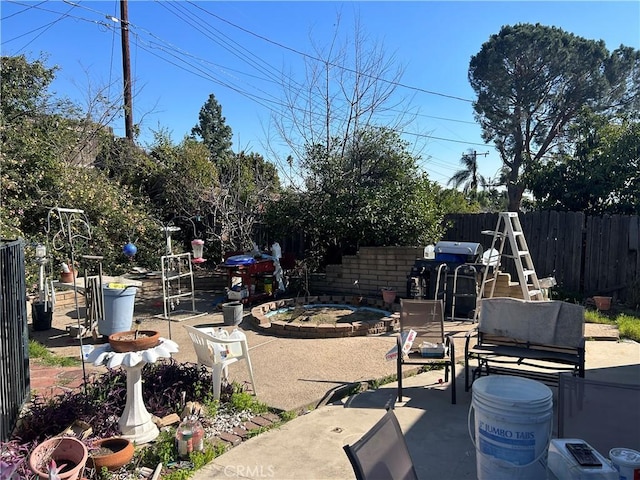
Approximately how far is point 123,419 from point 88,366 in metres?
2.12

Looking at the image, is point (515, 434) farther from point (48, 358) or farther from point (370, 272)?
point (370, 272)

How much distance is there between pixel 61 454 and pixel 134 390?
2.18 feet

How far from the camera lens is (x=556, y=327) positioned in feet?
13.6

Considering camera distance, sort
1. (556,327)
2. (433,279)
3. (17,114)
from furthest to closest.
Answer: (17,114), (433,279), (556,327)

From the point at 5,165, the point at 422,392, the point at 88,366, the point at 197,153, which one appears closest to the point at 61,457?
the point at 88,366

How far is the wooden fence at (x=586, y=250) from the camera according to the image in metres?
8.02

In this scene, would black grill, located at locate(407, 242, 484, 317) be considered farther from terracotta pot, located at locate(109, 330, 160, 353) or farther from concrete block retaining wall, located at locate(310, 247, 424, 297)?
terracotta pot, located at locate(109, 330, 160, 353)

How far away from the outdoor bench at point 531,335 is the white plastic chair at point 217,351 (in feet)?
7.03

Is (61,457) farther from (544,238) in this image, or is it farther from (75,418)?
(544,238)

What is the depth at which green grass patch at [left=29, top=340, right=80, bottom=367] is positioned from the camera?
5.13 m

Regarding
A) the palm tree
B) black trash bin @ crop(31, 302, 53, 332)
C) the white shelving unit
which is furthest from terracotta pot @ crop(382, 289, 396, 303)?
the palm tree

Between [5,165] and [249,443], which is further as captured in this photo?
[5,165]

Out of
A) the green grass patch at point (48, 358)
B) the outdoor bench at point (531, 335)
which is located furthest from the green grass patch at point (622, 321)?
the green grass patch at point (48, 358)

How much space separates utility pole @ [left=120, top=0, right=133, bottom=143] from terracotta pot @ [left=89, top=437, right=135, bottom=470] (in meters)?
11.4
